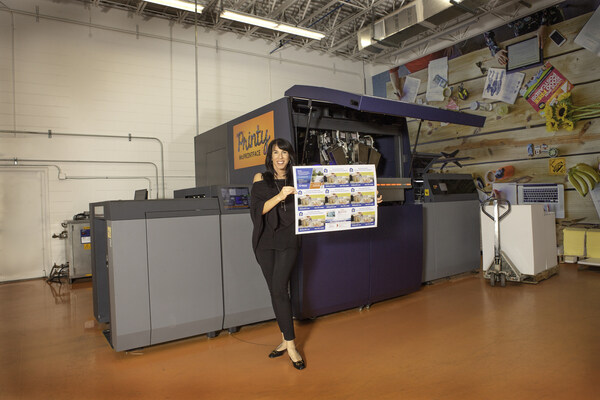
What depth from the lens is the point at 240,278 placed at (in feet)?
11.3

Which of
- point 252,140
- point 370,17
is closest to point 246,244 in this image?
point 252,140

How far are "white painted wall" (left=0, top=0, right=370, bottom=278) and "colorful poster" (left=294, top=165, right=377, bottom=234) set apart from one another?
515cm

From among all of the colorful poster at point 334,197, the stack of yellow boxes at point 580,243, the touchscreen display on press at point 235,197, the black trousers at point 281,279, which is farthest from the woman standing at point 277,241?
the stack of yellow boxes at point 580,243

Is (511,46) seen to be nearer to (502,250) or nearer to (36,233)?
(502,250)

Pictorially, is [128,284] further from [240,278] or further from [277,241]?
[277,241]

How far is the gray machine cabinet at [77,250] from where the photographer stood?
6082 millimetres

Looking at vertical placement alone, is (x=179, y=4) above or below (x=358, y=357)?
above

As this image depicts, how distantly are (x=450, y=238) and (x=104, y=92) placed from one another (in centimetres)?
627

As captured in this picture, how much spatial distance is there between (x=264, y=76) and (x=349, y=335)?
6.75 metres

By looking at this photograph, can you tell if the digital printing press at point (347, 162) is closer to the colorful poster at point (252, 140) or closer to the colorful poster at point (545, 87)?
the colorful poster at point (252, 140)

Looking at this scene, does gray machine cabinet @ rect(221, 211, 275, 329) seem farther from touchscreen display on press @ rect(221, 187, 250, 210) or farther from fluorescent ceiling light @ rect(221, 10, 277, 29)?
fluorescent ceiling light @ rect(221, 10, 277, 29)

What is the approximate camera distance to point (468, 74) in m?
7.67

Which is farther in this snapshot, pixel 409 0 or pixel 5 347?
pixel 409 0

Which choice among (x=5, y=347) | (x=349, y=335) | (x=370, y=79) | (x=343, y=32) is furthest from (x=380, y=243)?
(x=370, y=79)
